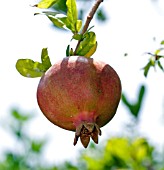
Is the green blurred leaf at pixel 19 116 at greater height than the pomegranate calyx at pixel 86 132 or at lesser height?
lesser

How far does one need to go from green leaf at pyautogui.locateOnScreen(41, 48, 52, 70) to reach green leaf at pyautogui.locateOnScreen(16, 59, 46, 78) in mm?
11

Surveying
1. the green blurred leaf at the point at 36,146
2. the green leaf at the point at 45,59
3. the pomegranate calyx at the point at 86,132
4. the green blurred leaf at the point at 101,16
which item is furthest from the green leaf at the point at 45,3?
the green blurred leaf at the point at 36,146

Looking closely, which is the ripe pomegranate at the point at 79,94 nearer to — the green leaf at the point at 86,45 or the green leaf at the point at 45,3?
the green leaf at the point at 86,45

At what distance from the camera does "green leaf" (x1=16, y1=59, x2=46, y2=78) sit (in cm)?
144

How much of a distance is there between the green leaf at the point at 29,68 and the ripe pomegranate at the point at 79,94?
142mm

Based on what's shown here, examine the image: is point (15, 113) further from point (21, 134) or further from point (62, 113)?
point (62, 113)

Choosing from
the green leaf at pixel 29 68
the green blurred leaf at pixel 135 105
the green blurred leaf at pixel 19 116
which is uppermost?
the green leaf at pixel 29 68

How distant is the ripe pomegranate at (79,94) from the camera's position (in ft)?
4.04

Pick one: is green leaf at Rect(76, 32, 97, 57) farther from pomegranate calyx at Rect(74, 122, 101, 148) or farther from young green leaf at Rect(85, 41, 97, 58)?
pomegranate calyx at Rect(74, 122, 101, 148)

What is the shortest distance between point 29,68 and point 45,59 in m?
0.06

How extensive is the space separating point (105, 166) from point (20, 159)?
239 centimetres

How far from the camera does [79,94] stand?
4.02 feet

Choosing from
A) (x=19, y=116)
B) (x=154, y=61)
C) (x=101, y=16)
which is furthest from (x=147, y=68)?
(x=19, y=116)

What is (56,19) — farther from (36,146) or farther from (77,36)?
(36,146)
